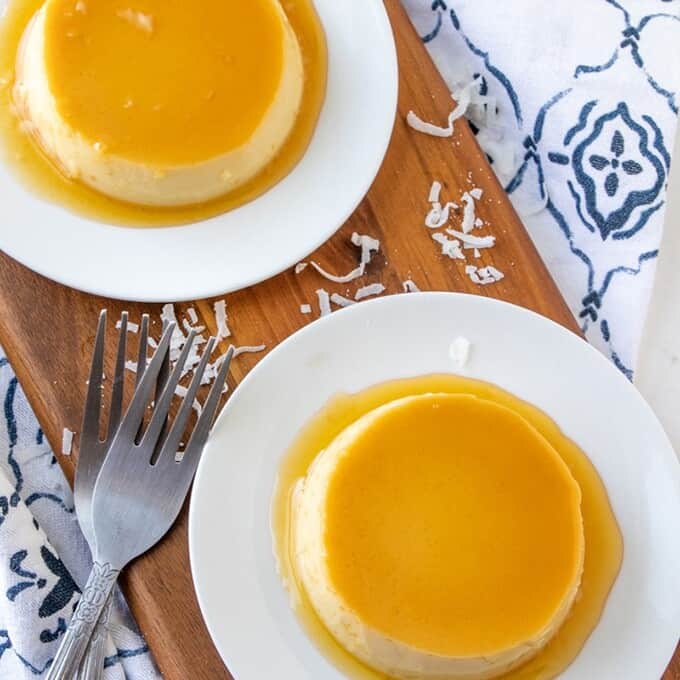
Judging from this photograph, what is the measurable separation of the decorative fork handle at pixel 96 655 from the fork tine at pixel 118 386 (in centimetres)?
27

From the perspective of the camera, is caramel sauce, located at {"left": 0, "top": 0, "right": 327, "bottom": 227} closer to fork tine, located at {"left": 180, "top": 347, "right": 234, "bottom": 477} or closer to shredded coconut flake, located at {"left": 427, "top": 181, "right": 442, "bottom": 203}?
shredded coconut flake, located at {"left": 427, "top": 181, "right": 442, "bottom": 203}

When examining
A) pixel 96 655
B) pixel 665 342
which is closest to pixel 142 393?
pixel 96 655

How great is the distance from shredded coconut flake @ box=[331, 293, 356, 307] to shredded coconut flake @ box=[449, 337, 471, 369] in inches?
8.0

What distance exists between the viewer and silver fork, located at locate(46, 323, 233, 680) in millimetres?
1675

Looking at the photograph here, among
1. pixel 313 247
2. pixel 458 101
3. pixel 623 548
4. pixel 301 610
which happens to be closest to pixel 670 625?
pixel 623 548

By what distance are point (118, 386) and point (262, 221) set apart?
1.23 ft

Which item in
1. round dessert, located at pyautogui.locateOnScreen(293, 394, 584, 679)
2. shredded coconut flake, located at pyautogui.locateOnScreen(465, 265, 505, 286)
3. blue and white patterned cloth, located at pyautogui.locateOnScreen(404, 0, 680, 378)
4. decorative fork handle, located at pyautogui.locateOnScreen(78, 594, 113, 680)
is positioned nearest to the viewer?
round dessert, located at pyautogui.locateOnScreen(293, 394, 584, 679)

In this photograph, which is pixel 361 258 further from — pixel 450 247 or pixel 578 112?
pixel 578 112

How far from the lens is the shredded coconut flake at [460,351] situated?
1.79 m

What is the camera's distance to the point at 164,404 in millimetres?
1711

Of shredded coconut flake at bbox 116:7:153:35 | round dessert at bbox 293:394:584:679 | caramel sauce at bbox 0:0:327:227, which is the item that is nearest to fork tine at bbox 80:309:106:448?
caramel sauce at bbox 0:0:327:227

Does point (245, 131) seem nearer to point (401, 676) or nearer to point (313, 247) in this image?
point (313, 247)

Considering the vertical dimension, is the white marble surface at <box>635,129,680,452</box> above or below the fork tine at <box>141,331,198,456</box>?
below

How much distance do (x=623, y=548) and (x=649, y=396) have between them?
0.34 meters
